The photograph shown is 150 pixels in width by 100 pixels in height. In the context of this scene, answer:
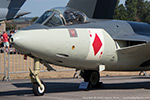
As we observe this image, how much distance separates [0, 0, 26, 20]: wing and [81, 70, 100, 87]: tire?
31.2 m

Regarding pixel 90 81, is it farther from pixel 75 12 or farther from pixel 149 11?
pixel 149 11

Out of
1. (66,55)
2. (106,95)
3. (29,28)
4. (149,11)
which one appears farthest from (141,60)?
(149,11)

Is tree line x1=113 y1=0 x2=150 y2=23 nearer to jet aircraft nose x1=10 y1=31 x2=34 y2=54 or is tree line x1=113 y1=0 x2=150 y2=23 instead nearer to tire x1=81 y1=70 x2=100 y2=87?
tire x1=81 y1=70 x2=100 y2=87

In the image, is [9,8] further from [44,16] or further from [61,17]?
[61,17]

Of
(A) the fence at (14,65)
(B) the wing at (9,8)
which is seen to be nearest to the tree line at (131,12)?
(B) the wing at (9,8)

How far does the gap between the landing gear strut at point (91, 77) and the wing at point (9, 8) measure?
102 ft

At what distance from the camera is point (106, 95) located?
38.5 ft

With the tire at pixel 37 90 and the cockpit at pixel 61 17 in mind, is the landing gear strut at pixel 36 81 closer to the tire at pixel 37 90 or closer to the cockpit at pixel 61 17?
the tire at pixel 37 90

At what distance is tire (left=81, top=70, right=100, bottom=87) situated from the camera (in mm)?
13852

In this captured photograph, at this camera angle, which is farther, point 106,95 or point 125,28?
point 125,28

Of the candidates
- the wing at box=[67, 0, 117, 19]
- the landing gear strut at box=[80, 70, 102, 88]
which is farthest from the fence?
the wing at box=[67, 0, 117, 19]

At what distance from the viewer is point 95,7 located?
43.3ft

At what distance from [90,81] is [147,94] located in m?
2.61

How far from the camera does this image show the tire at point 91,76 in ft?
45.4
